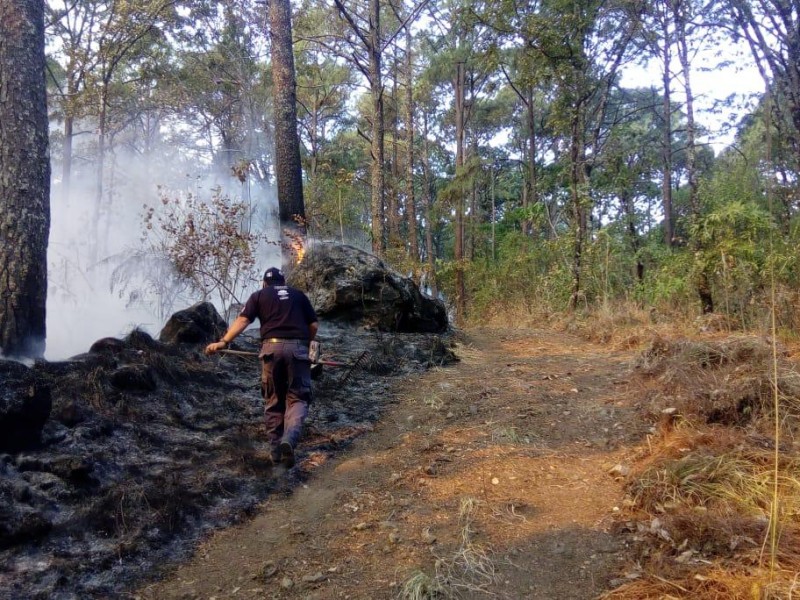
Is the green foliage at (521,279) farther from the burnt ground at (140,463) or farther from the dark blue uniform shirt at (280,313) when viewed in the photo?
the dark blue uniform shirt at (280,313)

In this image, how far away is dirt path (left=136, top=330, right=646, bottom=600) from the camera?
311 centimetres

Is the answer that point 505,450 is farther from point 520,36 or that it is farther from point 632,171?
point 632,171

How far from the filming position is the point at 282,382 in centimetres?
521

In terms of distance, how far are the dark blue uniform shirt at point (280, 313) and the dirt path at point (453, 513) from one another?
1.18 meters

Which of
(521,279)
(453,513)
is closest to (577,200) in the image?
(521,279)

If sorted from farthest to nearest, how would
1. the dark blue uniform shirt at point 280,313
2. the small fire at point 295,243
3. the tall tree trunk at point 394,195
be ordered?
the tall tree trunk at point 394,195 < the small fire at point 295,243 < the dark blue uniform shirt at point 280,313

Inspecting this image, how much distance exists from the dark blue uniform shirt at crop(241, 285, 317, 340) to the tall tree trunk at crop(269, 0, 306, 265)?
4.23 m

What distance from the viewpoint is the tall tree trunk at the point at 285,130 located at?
9.57 meters

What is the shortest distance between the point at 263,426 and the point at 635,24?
1146cm

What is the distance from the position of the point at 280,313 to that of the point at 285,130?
5341mm

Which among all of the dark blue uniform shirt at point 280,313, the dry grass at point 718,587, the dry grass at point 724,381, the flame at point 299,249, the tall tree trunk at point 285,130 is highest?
the tall tree trunk at point 285,130

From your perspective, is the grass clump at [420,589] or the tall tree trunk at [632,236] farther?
the tall tree trunk at [632,236]

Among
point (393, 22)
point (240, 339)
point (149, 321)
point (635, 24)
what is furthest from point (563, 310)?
point (393, 22)

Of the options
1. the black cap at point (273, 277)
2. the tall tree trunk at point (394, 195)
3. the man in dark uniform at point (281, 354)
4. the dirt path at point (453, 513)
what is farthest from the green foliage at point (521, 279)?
the man in dark uniform at point (281, 354)
